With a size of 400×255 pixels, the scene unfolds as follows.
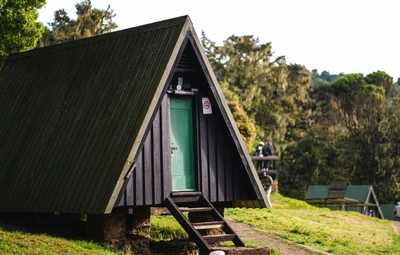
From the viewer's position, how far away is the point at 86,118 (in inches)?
715

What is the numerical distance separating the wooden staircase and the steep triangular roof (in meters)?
1.39

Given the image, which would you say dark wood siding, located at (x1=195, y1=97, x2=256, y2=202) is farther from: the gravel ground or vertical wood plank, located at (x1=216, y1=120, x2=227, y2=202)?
the gravel ground

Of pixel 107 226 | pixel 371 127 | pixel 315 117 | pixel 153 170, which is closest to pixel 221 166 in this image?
pixel 153 170

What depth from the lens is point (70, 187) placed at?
57.3ft

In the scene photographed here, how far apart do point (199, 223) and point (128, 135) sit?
2655 millimetres

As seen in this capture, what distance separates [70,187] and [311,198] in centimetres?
4128

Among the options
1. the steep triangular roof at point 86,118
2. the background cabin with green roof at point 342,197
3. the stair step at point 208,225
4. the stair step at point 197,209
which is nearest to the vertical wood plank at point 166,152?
the stair step at point 197,209

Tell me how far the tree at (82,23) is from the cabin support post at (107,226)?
107 ft

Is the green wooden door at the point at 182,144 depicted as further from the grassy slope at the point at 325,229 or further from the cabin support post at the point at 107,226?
Answer: the grassy slope at the point at 325,229

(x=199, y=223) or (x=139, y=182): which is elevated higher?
(x=139, y=182)

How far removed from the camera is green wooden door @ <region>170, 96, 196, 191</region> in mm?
18438

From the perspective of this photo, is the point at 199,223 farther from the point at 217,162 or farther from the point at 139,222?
the point at 139,222

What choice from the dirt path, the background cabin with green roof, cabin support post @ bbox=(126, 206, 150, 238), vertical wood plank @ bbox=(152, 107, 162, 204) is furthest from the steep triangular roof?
the background cabin with green roof

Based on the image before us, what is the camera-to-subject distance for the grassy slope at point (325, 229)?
24359 millimetres
